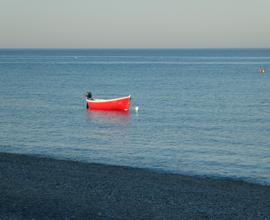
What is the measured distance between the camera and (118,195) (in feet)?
49.8

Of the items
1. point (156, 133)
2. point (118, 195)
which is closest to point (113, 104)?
point (156, 133)

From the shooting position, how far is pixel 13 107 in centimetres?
4806

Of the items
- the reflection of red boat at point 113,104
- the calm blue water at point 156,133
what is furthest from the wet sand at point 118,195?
the reflection of red boat at point 113,104

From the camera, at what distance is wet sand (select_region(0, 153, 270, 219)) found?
13.3m

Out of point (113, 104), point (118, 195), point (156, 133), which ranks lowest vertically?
point (113, 104)

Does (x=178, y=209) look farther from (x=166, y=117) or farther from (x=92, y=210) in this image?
(x=166, y=117)

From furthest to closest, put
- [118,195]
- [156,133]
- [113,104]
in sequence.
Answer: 1. [113,104]
2. [156,133]
3. [118,195]

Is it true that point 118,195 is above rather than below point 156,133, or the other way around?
above

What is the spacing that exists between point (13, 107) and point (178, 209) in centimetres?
3613

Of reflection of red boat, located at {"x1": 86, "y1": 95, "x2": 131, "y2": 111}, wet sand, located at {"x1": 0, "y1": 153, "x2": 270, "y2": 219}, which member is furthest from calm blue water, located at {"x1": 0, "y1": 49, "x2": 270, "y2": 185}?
wet sand, located at {"x1": 0, "y1": 153, "x2": 270, "y2": 219}

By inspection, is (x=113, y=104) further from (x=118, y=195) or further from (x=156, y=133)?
(x=118, y=195)

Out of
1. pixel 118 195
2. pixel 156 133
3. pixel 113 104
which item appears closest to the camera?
pixel 118 195

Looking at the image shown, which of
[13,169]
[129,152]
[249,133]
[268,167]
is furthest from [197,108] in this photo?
[13,169]

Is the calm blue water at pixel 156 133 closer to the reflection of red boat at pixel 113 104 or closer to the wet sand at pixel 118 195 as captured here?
the reflection of red boat at pixel 113 104
